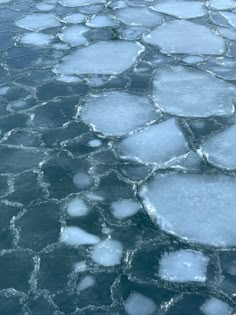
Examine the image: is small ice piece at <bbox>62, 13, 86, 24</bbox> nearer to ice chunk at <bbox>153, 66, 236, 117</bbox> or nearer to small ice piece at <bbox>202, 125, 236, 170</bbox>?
ice chunk at <bbox>153, 66, 236, 117</bbox>

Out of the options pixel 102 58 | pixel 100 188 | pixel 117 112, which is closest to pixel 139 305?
Result: pixel 100 188

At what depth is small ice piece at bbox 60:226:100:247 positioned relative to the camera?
2211 millimetres

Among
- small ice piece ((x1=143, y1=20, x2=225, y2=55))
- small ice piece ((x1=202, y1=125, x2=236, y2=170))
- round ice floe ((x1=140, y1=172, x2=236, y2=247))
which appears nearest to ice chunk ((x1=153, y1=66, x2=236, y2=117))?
small ice piece ((x1=202, y1=125, x2=236, y2=170))

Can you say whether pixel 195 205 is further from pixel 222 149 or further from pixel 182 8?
pixel 182 8

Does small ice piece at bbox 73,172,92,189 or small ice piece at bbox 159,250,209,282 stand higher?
small ice piece at bbox 159,250,209,282

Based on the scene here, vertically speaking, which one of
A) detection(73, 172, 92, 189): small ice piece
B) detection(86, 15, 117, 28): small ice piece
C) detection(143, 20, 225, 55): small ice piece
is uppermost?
detection(143, 20, 225, 55): small ice piece

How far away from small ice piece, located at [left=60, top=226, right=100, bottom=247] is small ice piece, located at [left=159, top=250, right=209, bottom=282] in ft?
1.14

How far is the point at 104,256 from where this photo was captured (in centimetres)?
214

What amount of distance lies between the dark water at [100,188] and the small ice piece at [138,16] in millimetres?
315

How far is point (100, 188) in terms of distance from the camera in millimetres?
2516

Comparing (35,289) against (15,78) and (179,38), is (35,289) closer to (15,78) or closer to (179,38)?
(15,78)

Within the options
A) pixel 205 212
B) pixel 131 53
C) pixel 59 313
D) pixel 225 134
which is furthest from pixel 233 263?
pixel 131 53

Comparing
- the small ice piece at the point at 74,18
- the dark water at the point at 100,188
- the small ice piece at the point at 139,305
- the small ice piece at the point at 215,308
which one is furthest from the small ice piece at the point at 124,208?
the small ice piece at the point at 74,18

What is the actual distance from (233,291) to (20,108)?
75.5 inches
